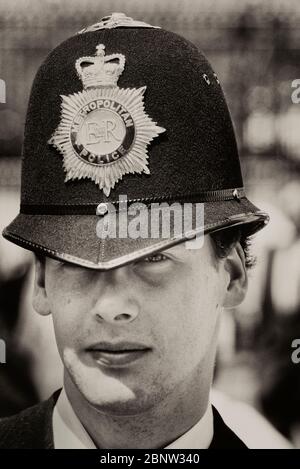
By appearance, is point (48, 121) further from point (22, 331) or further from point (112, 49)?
point (22, 331)

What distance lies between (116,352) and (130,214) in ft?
0.98

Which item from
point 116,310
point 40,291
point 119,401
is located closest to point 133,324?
point 116,310

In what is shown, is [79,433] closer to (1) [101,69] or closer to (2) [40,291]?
(2) [40,291]

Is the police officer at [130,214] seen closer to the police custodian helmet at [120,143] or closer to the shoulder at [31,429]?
the police custodian helmet at [120,143]

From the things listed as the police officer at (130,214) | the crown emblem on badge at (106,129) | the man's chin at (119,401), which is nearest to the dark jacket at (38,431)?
the police officer at (130,214)

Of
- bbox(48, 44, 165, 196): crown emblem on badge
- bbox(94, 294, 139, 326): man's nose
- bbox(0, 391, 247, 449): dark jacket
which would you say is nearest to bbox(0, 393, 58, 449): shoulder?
bbox(0, 391, 247, 449): dark jacket

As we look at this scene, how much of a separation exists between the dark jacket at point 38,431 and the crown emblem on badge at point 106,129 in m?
0.63

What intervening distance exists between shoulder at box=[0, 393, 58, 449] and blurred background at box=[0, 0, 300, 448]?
11 cm

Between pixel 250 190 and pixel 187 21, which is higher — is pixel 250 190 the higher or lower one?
the lower one

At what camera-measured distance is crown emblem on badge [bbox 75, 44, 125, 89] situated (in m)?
1.52

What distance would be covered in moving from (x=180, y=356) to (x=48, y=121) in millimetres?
606

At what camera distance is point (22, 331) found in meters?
1.93

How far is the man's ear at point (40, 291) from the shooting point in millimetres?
1685
